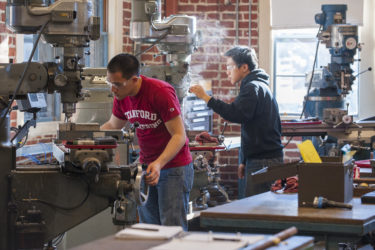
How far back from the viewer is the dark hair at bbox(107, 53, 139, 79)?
12.3 ft

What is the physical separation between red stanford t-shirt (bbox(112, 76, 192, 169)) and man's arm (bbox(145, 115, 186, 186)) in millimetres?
39

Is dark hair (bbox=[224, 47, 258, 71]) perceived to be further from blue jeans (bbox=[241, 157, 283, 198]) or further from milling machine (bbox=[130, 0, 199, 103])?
blue jeans (bbox=[241, 157, 283, 198])

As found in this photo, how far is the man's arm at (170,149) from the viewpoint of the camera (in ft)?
11.6

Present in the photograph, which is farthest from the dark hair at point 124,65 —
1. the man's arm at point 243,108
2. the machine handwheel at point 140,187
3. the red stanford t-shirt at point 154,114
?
the man's arm at point 243,108

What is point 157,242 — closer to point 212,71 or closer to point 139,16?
point 139,16

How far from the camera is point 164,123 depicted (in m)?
3.85

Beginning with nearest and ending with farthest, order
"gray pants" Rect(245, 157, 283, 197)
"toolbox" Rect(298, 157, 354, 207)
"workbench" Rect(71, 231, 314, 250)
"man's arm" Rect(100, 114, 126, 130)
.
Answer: "workbench" Rect(71, 231, 314, 250) → "toolbox" Rect(298, 157, 354, 207) → "man's arm" Rect(100, 114, 126, 130) → "gray pants" Rect(245, 157, 283, 197)

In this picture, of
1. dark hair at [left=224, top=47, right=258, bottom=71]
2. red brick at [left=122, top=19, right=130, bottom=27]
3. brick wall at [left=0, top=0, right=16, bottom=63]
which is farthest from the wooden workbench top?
red brick at [left=122, top=19, right=130, bottom=27]

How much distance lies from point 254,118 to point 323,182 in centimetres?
156

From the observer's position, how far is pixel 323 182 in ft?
10.9

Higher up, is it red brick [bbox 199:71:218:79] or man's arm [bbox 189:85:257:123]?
red brick [bbox 199:71:218:79]

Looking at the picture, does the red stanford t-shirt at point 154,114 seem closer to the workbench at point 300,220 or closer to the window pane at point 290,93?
the workbench at point 300,220

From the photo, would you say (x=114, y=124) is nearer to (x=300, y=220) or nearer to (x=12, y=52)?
(x=300, y=220)

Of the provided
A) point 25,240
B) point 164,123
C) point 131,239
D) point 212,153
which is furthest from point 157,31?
point 131,239
